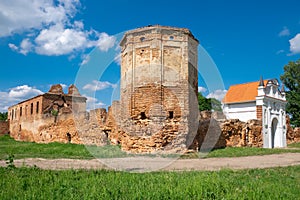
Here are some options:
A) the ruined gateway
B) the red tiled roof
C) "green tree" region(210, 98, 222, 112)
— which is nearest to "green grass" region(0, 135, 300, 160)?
the ruined gateway

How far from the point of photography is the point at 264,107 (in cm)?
2222

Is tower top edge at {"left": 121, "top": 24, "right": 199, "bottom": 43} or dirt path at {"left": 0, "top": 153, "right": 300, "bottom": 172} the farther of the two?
tower top edge at {"left": 121, "top": 24, "right": 199, "bottom": 43}

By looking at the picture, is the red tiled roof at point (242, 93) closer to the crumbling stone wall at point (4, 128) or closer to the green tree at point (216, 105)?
the green tree at point (216, 105)

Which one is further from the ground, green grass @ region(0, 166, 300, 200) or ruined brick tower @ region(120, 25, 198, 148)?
ruined brick tower @ region(120, 25, 198, 148)

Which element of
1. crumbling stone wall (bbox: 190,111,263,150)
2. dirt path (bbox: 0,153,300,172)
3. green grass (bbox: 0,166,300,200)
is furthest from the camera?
crumbling stone wall (bbox: 190,111,263,150)

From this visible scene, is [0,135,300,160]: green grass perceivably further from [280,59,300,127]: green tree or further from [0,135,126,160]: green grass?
[280,59,300,127]: green tree

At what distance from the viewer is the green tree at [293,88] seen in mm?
33656

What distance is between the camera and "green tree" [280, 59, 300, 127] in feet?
110

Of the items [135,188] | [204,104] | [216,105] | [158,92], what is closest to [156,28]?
[158,92]

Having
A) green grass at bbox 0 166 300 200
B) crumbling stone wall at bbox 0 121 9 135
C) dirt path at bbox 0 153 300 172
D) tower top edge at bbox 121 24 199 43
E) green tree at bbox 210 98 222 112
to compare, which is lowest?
dirt path at bbox 0 153 300 172

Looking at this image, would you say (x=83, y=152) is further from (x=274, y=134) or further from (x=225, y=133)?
(x=274, y=134)

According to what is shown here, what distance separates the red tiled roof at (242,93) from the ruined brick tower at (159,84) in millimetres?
12915

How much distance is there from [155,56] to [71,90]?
22.3m

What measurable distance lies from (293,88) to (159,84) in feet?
91.0
